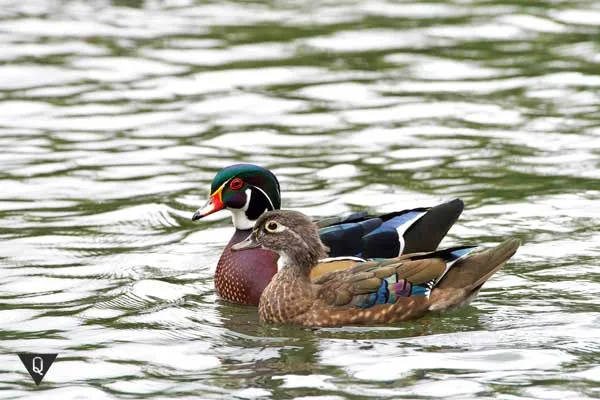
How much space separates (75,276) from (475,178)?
4035 millimetres

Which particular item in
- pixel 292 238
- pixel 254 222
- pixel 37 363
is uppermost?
pixel 292 238

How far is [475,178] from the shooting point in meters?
14.4

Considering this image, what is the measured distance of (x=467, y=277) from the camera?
10.7m

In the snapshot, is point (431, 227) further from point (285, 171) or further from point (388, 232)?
point (285, 171)

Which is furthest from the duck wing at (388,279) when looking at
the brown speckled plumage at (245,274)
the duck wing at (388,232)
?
the brown speckled plumage at (245,274)

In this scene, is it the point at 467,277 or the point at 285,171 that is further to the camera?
the point at 285,171

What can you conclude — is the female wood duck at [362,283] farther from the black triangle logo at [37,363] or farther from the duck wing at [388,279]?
the black triangle logo at [37,363]

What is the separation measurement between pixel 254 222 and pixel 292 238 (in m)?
1.12

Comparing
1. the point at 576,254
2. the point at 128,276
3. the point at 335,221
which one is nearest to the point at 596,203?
the point at 576,254

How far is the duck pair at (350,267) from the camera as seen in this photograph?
10.5 metres

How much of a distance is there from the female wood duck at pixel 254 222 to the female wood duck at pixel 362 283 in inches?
7.7

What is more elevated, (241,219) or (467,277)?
(241,219)

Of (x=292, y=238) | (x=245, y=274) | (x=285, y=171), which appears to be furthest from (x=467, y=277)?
(x=285, y=171)

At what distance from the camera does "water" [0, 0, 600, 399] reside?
31.4ft
